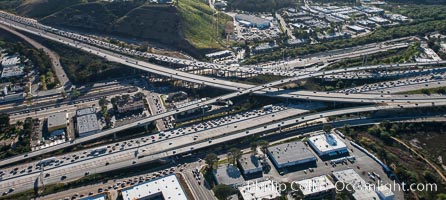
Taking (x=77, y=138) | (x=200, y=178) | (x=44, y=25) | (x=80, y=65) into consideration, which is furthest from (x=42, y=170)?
(x=44, y=25)

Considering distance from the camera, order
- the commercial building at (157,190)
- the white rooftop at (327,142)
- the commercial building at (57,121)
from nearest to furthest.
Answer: the commercial building at (157,190) < the white rooftop at (327,142) < the commercial building at (57,121)

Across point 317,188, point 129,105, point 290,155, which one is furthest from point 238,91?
point 317,188

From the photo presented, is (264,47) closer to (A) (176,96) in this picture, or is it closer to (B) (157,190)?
(A) (176,96)

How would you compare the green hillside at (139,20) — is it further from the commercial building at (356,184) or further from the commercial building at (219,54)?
the commercial building at (356,184)

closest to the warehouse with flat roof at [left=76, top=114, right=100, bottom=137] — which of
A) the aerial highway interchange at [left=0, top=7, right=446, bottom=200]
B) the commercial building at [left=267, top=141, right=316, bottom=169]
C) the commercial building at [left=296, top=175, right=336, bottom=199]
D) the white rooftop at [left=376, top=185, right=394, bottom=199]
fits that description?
the aerial highway interchange at [left=0, top=7, right=446, bottom=200]

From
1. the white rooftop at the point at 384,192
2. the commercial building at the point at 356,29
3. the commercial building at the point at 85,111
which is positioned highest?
the commercial building at the point at 356,29

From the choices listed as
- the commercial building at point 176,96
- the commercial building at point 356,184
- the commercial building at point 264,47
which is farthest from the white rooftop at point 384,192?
the commercial building at point 264,47

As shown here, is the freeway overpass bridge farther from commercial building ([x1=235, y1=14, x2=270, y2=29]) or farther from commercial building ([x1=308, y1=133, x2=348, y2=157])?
commercial building ([x1=235, y1=14, x2=270, y2=29])
